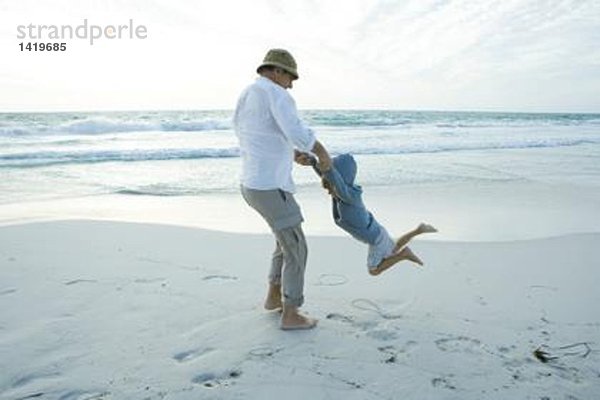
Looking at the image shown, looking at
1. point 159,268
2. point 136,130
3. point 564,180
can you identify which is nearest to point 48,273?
point 159,268

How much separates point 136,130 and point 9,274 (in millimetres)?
22280

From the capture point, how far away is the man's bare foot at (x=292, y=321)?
3.50 m

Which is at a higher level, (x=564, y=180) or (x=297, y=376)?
(x=564, y=180)

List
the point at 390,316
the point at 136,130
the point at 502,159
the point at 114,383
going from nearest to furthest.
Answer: the point at 114,383
the point at 390,316
the point at 502,159
the point at 136,130

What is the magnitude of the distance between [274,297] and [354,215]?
0.85 metres

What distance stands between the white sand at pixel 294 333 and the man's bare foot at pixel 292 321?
60 millimetres

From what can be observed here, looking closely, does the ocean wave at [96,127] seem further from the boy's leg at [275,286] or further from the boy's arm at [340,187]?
the boy's arm at [340,187]

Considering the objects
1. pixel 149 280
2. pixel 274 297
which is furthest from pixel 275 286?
pixel 149 280

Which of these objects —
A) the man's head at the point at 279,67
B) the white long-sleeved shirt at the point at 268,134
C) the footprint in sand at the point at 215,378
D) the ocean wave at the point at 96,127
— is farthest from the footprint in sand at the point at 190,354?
the ocean wave at the point at 96,127

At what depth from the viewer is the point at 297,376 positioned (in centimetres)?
290

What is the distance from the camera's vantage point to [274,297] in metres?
3.77

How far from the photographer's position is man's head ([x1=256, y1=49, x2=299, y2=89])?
315 cm

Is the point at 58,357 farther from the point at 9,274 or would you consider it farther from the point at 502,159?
the point at 502,159

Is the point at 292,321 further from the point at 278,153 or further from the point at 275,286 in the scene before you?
the point at 278,153
